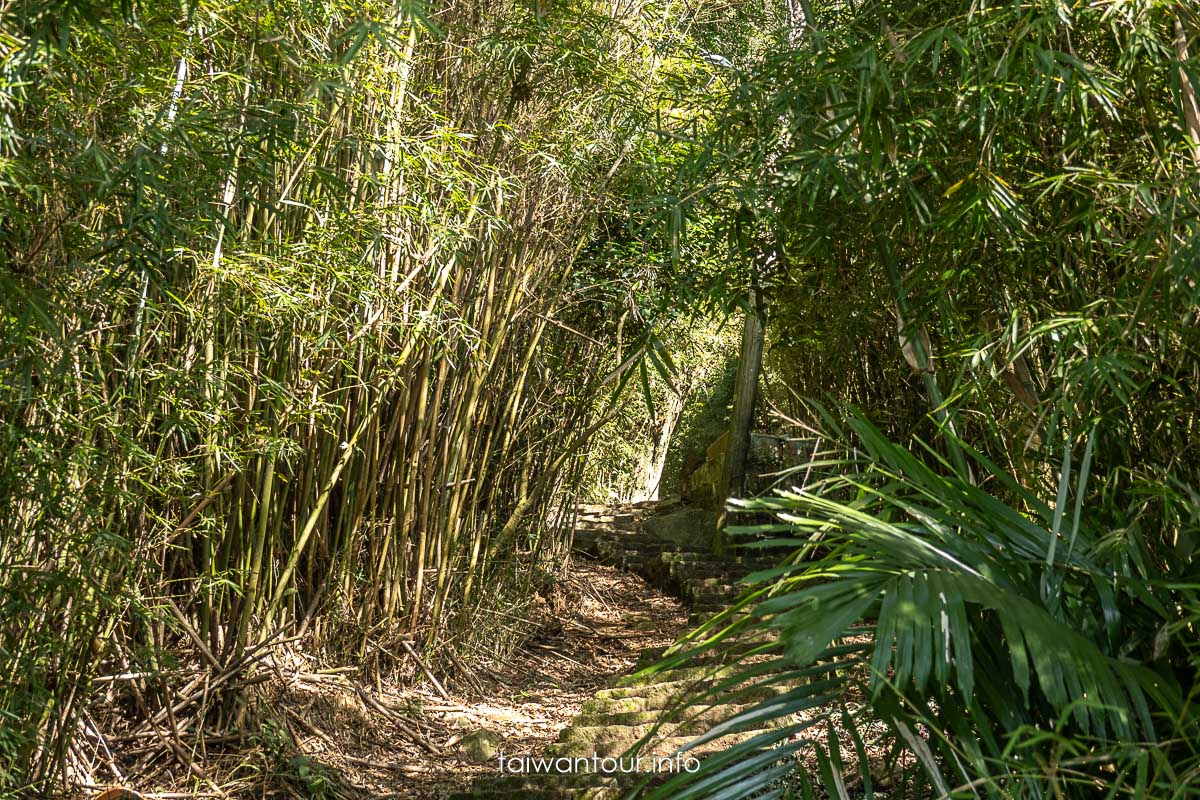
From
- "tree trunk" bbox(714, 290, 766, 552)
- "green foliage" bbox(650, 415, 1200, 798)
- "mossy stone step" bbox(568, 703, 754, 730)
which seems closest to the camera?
"green foliage" bbox(650, 415, 1200, 798)

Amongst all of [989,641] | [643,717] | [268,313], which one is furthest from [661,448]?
[989,641]

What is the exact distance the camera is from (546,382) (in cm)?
544

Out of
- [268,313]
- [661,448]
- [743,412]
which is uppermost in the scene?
[268,313]

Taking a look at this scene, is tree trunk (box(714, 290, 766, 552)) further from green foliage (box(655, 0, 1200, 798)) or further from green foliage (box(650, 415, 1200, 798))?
green foliage (box(650, 415, 1200, 798))

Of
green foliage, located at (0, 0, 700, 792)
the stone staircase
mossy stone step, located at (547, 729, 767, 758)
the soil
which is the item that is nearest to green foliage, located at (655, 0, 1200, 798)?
the stone staircase

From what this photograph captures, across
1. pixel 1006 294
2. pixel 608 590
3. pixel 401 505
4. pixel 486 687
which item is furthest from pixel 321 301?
pixel 608 590

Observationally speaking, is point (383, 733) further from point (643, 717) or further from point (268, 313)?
point (268, 313)

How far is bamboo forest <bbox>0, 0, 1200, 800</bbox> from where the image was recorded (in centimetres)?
162

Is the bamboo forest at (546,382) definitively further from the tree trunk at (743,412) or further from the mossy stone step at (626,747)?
the tree trunk at (743,412)

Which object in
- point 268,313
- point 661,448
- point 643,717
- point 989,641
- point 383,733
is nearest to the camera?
point 989,641

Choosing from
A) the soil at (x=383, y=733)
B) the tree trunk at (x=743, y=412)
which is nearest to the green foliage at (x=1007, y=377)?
the soil at (x=383, y=733)

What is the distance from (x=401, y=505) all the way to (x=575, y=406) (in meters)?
1.75

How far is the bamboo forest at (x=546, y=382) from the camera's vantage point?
1620 mm

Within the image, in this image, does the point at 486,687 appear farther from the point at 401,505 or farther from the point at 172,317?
the point at 172,317
